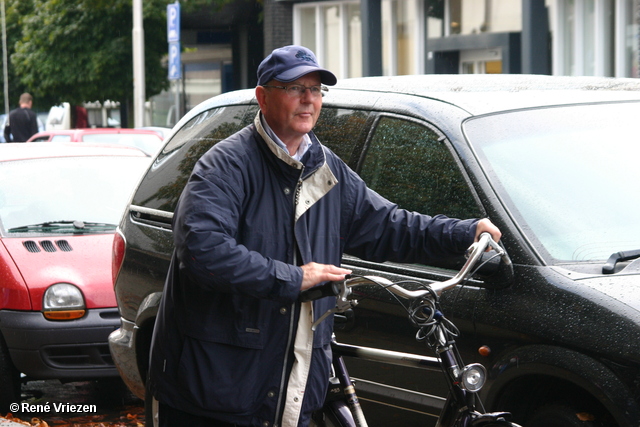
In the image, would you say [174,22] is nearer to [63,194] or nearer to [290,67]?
Answer: [63,194]

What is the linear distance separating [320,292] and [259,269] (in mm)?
182

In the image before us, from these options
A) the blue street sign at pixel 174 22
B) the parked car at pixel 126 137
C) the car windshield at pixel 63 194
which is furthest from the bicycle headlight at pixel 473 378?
the blue street sign at pixel 174 22

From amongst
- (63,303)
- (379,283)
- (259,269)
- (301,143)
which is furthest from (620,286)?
(63,303)

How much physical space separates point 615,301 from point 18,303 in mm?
4230

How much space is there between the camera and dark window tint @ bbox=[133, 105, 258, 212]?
4.97 meters

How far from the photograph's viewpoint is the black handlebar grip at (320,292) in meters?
2.95

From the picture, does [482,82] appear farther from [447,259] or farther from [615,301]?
[615,301]

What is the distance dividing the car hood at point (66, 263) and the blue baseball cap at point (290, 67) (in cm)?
368

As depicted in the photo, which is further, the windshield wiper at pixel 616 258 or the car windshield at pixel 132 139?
the car windshield at pixel 132 139

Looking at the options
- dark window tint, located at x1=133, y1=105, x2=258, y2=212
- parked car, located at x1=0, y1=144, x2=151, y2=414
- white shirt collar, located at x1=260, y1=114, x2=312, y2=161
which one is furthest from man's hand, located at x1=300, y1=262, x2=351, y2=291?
parked car, located at x1=0, y1=144, x2=151, y2=414

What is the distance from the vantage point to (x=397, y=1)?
22.0m

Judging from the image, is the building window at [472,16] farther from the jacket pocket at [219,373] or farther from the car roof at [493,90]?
the jacket pocket at [219,373]

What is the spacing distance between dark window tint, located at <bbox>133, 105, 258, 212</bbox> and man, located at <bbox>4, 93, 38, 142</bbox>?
56.2ft

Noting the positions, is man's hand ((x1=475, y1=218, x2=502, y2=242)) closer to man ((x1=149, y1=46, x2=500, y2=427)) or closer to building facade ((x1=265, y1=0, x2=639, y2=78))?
man ((x1=149, y1=46, x2=500, y2=427))
